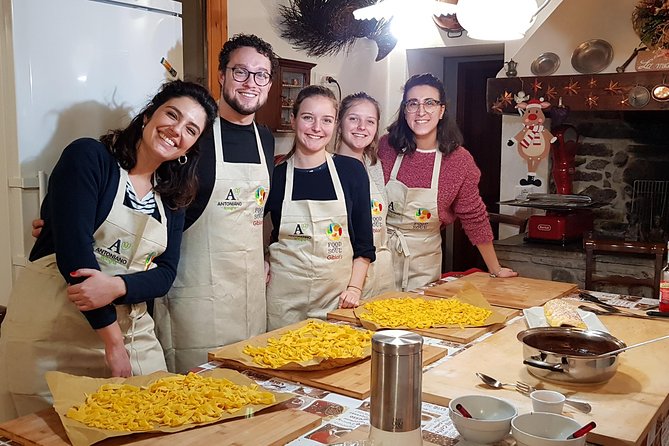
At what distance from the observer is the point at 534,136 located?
3.76 metres

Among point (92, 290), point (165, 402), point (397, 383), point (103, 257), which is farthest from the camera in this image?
point (103, 257)

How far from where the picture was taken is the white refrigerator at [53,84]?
1.97 meters

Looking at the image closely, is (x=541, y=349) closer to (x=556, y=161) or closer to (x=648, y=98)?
(x=648, y=98)

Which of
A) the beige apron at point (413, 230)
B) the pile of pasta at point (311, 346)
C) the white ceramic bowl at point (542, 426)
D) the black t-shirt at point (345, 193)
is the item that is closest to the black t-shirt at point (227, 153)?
the black t-shirt at point (345, 193)

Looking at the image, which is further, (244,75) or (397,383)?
(244,75)

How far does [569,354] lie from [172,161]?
119cm

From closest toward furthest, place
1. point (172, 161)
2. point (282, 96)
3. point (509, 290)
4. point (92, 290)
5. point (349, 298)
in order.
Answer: point (92, 290), point (172, 161), point (349, 298), point (509, 290), point (282, 96)

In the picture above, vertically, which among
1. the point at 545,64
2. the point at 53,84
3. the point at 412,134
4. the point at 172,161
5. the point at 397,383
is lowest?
the point at 397,383

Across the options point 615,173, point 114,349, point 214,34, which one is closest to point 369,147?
point 214,34

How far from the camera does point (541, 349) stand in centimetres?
162

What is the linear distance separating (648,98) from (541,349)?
8.33ft

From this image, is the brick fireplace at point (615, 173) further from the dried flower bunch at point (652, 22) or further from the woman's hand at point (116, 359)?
the woman's hand at point (116, 359)

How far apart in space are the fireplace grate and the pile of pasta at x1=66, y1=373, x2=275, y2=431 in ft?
11.4

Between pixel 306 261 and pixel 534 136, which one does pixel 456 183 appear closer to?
pixel 306 261
